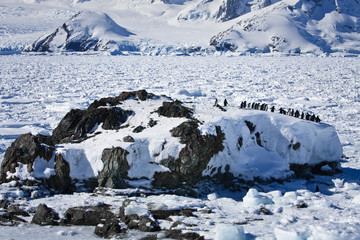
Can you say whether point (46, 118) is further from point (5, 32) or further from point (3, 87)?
point (5, 32)

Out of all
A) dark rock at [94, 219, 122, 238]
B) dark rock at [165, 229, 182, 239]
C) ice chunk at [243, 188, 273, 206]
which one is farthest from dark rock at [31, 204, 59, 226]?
ice chunk at [243, 188, 273, 206]

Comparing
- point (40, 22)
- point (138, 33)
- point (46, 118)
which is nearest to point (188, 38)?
point (138, 33)

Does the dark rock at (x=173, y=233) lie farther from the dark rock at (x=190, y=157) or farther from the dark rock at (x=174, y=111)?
the dark rock at (x=174, y=111)

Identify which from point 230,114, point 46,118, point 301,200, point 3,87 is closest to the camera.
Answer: point 301,200

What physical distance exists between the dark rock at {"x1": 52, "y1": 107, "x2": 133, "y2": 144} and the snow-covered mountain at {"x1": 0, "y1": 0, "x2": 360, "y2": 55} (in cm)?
6867

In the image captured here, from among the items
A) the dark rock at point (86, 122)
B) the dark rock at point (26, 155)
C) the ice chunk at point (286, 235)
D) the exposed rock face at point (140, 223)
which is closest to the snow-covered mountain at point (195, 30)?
the dark rock at point (86, 122)

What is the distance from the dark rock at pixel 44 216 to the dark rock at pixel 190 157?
269 centimetres

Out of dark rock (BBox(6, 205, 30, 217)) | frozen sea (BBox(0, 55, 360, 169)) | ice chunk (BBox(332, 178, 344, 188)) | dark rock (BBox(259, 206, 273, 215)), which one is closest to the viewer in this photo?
dark rock (BBox(6, 205, 30, 217))

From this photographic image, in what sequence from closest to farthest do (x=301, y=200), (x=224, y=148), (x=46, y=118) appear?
(x=301, y=200) → (x=224, y=148) → (x=46, y=118)

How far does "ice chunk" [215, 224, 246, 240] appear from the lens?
7051mm

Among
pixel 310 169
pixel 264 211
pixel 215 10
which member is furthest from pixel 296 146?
pixel 215 10

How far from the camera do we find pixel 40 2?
128 metres

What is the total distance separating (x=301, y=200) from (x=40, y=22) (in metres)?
105

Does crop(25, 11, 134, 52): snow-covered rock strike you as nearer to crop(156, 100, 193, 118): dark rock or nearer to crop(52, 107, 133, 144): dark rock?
crop(52, 107, 133, 144): dark rock
